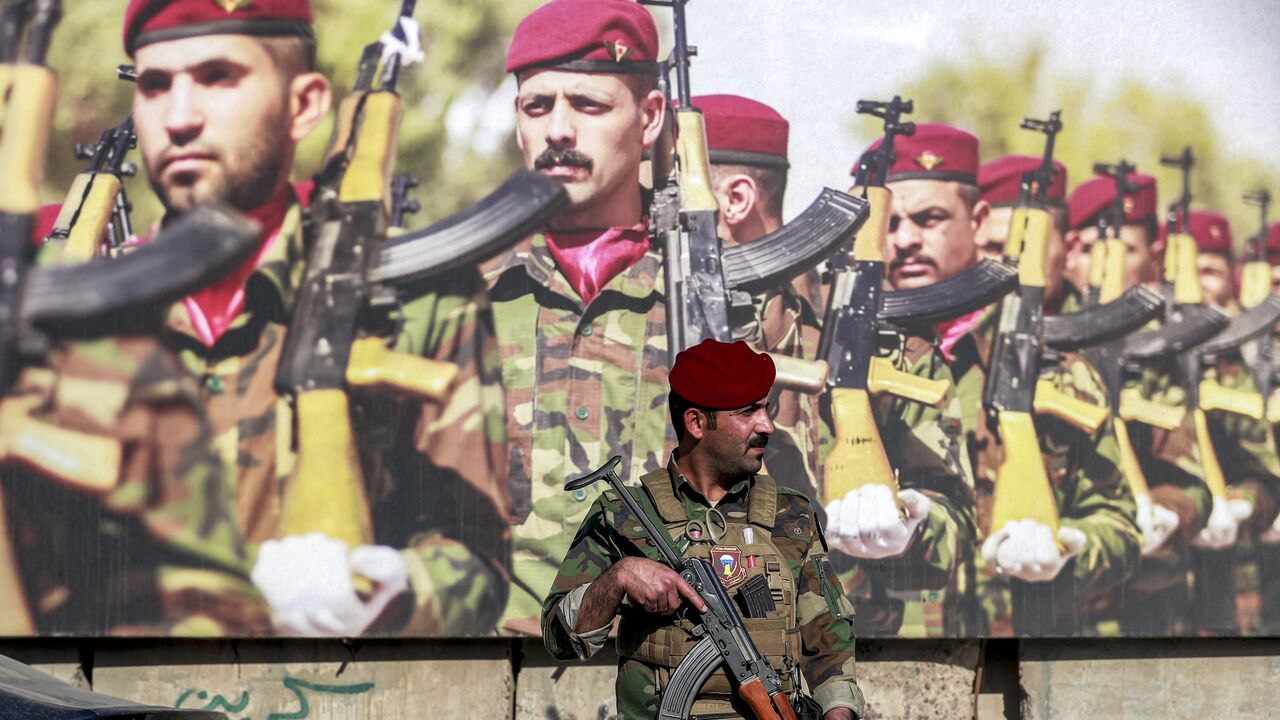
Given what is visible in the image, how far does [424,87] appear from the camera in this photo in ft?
17.5

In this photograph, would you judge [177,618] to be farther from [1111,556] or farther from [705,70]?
[1111,556]

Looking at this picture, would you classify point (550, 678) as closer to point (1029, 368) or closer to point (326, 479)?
point (326, 479)

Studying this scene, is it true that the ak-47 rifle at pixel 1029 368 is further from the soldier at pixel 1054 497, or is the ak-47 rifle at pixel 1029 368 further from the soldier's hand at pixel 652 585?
the soldier's hand at pixel 652 585

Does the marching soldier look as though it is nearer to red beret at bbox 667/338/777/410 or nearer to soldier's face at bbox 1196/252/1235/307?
red beret at bbox 667/338/777/410

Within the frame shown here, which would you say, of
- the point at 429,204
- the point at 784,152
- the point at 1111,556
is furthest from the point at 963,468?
the point at 429,204

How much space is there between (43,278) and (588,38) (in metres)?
2.24

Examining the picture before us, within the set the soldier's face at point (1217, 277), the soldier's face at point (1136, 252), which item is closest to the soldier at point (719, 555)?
the soldier's face at point (1136, 252)

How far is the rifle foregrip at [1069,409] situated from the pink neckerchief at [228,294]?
10.2 ft

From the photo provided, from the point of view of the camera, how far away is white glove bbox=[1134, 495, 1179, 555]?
5.69 metres

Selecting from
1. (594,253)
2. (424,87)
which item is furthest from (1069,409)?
(424,87)

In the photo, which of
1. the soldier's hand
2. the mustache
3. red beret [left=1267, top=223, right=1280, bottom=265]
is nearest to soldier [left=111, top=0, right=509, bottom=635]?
the mustache

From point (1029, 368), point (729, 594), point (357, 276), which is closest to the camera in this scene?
point (729, 594)

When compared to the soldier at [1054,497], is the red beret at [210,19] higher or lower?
higher

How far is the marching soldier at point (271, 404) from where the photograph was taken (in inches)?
199
